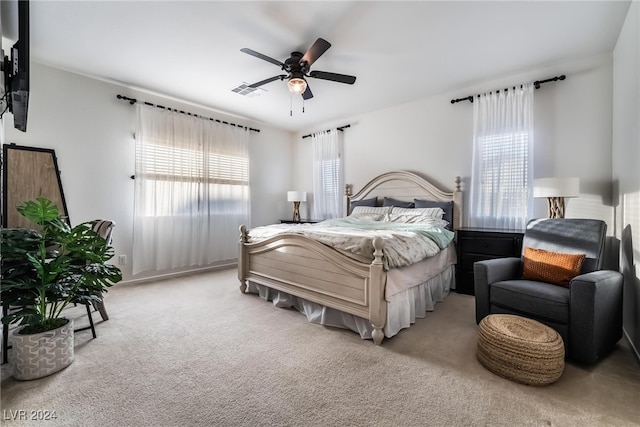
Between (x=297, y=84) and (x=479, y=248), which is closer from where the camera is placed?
(x=297, y=84)

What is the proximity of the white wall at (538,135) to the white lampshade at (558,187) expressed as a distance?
1.82 ft

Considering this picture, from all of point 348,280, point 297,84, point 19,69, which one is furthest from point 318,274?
point 19,69

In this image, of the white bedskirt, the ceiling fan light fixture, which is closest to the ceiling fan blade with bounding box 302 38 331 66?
the ceiling fan light fixture

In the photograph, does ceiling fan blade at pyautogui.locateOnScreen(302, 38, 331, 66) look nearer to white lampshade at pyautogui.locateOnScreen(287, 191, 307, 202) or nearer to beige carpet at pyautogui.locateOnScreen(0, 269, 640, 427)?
beige carpet at pyautogui.locateOnScreen(0, 269, 640, 427)

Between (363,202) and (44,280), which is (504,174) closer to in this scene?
(363,202)

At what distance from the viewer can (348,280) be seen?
2.34m

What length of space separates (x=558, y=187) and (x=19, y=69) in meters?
4.29

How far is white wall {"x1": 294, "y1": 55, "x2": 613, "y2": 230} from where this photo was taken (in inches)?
115

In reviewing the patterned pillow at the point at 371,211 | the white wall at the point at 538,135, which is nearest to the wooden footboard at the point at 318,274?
the patterned pillow at the point at 371,211

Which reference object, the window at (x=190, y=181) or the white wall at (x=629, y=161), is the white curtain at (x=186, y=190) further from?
the white wall at (x=629, y=161)

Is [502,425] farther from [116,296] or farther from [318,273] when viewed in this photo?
[116,296]

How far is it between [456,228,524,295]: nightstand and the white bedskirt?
0.61ft

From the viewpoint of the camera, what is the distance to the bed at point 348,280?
218 cm

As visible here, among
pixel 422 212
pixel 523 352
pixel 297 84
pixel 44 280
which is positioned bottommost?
pixel 523 352
